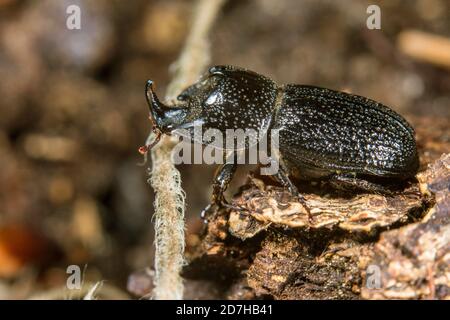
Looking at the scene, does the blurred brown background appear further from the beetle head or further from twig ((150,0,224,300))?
the beetle head

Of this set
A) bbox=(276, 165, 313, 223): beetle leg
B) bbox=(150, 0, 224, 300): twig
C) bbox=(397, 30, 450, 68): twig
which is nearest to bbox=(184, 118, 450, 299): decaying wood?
bbox=(276, 165, 313, 223): beetle leg

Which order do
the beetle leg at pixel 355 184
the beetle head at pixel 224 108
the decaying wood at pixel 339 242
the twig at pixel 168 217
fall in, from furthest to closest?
the beetle head at pixel 224 108 < the beetle leg at pixel 355 184 < the twig at pixel 168 217 < the decaying wood at pixel 339 242

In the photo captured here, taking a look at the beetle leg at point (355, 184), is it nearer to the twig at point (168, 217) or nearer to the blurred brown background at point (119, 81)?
the twig at point (168, 217)

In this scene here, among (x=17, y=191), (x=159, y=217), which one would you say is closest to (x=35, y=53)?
(x=17, y=191)

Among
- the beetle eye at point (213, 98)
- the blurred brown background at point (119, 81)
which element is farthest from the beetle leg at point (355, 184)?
the blurred brown background at point (119, 81)

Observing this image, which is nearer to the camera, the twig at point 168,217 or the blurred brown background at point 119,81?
the twig at point 168,217
